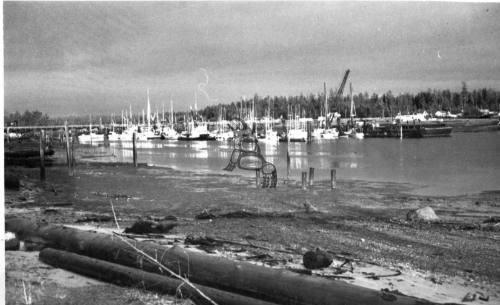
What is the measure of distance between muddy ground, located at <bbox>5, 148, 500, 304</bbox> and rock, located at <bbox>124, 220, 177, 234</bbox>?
17 centimetres

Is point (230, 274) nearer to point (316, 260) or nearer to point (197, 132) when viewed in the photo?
point (316, 260)

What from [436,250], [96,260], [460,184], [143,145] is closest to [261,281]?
[96,260]

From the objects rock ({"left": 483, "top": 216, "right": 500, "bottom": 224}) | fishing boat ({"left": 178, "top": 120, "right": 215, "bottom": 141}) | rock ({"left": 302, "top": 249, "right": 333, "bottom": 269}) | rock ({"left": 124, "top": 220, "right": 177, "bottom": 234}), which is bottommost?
rock ({"left": 483, "top": 216, "right": 500, "bottom": 224})

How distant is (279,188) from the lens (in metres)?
15.7

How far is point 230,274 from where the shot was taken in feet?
15.4

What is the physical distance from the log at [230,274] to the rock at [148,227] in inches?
49.2

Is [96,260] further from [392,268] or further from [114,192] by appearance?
[114,192]

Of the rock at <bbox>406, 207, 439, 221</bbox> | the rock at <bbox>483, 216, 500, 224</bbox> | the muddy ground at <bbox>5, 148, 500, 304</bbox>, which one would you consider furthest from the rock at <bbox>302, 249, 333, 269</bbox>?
the rock at <bbox>483, 216, 500, 224</bbox>

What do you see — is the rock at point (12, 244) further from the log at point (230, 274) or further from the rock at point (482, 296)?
the rock at point (482, 296)

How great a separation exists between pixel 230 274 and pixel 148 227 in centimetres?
301

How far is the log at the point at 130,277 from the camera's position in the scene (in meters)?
4.59

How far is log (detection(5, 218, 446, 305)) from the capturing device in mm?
4230

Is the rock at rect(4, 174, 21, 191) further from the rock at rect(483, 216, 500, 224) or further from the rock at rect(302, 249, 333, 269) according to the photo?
the rock at rect(483, 216, 500, 224)

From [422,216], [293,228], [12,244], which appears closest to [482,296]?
[293,228]
